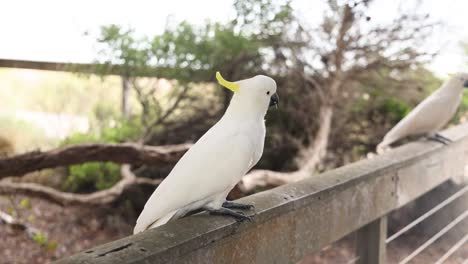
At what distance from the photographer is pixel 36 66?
1678mm

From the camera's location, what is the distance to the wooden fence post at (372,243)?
0.91m

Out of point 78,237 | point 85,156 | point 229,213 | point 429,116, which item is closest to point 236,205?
point 229,213

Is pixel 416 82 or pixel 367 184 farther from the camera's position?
pixel 416 82

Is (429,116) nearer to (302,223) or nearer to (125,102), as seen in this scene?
(302,223)

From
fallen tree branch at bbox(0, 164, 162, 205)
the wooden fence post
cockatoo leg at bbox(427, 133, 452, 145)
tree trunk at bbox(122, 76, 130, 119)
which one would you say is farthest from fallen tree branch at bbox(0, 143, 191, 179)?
the wooden fence post

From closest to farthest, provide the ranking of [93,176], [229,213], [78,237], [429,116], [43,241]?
[229,213], [429,116], [43,241], [78,237], [93,176]

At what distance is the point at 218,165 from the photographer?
2.03 ft

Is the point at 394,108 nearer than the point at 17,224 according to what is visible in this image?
No

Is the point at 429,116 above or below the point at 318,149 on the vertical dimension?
above

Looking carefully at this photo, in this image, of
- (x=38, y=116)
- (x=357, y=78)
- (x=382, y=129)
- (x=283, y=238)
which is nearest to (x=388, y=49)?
(x=357, y=78)

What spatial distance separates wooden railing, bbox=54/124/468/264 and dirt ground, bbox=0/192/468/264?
624mm

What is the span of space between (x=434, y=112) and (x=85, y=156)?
1.29 meters

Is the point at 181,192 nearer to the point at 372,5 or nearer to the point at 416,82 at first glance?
the point at 372,5

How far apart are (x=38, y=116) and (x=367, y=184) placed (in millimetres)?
1838
